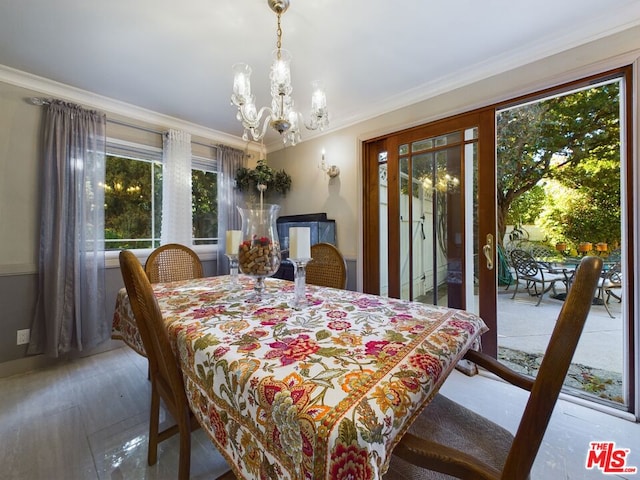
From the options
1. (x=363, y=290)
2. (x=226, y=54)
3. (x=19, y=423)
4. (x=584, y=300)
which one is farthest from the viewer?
(x=363, y=290)

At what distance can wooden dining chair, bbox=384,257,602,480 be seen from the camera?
50cm

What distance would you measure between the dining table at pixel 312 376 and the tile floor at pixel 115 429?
2.64ft

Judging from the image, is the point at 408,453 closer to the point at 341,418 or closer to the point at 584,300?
the point at 341,418

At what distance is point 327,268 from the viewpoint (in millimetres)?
1916

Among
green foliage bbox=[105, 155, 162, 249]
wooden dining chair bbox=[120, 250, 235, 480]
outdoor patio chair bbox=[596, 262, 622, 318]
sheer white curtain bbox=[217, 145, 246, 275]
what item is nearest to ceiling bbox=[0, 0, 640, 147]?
green foliage bbox=[105, 155, 162, 249]

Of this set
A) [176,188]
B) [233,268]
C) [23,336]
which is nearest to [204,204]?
[176,188]

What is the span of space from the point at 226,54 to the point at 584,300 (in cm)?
232

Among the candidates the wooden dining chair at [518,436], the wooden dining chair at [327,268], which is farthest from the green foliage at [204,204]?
the wooden dining chair at [518,436]

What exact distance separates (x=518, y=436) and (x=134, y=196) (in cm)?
339

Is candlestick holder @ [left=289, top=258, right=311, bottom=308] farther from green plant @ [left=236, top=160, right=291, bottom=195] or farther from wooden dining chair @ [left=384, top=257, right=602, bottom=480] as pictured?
green plant @ [left=236, top=160, right=291, bottom=195]

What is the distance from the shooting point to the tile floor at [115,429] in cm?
126

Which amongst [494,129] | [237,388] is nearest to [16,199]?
[237,388]

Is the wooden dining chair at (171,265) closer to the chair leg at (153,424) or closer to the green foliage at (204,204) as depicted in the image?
the chair leg at (153,424)

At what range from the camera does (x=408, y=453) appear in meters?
0.61
